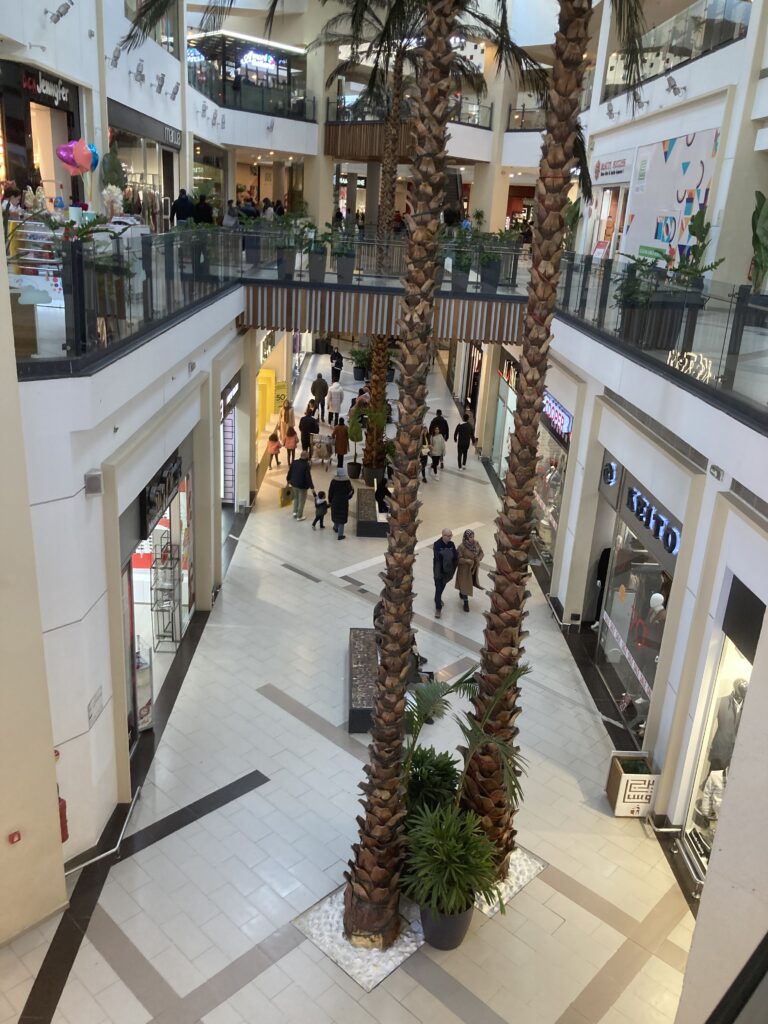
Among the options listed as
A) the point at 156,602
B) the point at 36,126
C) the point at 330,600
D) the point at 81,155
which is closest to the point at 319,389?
the point at 330,600

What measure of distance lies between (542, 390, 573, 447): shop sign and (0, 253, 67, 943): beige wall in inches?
336

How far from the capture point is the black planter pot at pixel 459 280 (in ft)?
52.9

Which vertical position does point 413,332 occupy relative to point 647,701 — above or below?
above

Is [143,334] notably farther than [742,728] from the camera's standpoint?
Yes

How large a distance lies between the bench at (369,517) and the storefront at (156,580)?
13.9ft

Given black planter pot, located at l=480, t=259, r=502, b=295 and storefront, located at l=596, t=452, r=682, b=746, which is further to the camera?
black planter pot, located at l=480, t=259, r=502, b=295

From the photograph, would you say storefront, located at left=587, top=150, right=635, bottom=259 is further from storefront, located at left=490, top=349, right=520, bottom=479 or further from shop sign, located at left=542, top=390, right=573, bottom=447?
shop sign, located at left=542, top=390, right=573, bottom=447

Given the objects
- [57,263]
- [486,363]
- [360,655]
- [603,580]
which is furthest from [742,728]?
[486,363]

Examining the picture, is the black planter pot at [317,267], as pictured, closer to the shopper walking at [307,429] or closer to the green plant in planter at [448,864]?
the shopper walking at [307,429]

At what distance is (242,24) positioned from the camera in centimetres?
3175

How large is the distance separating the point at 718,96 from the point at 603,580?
812 centimetres

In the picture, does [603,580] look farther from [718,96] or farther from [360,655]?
[718,96]

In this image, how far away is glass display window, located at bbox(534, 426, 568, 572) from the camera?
542 inches

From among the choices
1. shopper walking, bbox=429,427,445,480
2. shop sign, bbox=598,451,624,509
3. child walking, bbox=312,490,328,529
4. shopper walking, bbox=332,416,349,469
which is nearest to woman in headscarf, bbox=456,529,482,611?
shop sign, bbox=598,451,624,509
